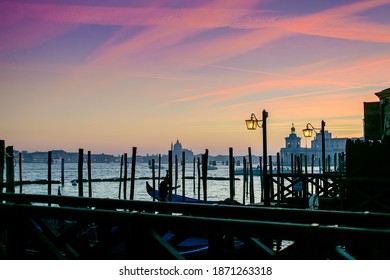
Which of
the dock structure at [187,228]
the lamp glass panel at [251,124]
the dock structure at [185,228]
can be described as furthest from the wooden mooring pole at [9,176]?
the dock structure at [187,228]

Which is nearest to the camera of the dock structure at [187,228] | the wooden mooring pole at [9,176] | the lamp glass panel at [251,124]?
the dock structure at [187,228]

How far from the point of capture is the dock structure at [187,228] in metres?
2.67

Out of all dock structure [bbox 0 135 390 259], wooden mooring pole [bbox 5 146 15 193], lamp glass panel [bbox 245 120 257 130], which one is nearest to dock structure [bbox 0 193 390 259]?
dock structure [bbox 0 135 390 259]

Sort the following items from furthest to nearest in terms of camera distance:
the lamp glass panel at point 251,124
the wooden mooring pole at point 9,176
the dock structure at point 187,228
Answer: the lamp glass panel at point 251,124 → the wooden mooring pole at point 9,176 → the dock structure at point 187,228

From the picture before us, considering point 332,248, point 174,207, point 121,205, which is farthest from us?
point 121,205

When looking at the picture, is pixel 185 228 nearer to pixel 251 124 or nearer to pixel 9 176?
pixel 9 176

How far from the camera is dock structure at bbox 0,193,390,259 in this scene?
8.77ft

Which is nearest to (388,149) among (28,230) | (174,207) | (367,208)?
(367,208)

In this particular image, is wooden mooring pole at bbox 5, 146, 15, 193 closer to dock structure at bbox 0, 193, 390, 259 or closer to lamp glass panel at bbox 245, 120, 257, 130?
lamp glass panel at bbox 245, 120, 257, 130

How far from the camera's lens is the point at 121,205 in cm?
468

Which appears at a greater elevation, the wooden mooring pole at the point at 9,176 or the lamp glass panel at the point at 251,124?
the lamp glass panel at the point at 251,124

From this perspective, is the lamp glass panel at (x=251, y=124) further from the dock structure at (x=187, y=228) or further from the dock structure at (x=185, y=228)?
the dock structure at (x=187, y=228)
